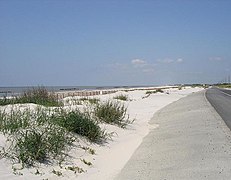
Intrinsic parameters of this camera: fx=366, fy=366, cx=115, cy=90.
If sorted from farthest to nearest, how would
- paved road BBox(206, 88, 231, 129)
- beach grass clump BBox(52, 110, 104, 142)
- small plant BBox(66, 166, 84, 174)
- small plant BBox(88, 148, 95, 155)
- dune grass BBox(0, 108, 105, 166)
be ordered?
1. paved road BBox(206, 88, 231, 129)
2. beach grass clump BBox(52, 110, 104, 142)
3. small plant BBox(88, 148, 95, 155)
4. small plant BBox(66, 166, 84, 174)
5. dune grass BBox(0, 108, 105, 166)

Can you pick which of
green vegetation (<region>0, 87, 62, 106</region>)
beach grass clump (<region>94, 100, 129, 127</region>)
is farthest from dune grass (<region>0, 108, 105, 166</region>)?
green vegetation (<region>0, 87, 62, 106</region>)

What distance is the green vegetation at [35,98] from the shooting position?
2081cm

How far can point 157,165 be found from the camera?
9.13 metres

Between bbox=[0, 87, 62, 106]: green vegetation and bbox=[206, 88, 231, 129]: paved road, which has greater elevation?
bbox=[0, 87, 62, 106]: green vegetation

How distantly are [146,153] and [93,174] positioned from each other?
247cm

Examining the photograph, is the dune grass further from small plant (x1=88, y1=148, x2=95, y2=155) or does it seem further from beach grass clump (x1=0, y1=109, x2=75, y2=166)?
small plant (x1=88, y1=148, x2=95, y2=155)

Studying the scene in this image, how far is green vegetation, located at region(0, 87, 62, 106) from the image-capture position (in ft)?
68.3

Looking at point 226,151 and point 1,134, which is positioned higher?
point 1,134

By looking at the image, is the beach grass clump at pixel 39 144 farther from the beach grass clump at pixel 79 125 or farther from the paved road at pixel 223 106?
the paved road at pixel 223 106

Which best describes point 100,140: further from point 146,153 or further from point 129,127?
point 129,127

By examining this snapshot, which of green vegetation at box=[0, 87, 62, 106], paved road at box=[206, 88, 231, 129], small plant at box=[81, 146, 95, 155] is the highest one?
green vegetation at box=[0, 87, 62, 106]

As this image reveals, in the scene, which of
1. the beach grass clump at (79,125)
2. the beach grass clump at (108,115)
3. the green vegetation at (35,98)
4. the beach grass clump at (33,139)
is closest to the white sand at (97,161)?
the beach grass clump at (33,139)

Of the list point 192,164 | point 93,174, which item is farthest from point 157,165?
point 93,174

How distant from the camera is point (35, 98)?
880 inches
